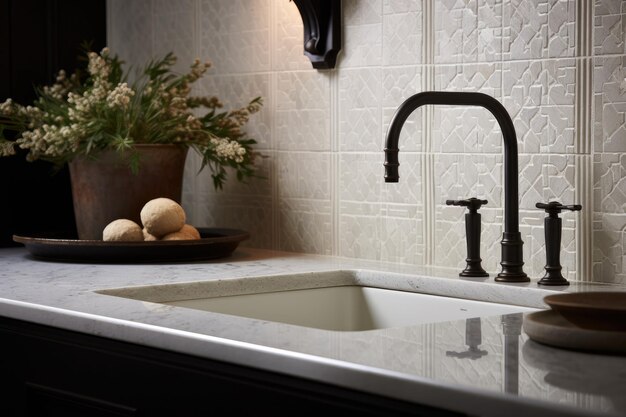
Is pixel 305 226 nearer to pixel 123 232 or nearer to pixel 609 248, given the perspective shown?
pixel 123 232

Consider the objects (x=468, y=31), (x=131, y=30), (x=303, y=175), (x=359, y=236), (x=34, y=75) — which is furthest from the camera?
(x=131, y=30)

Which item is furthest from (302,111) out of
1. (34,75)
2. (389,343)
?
(389,343)

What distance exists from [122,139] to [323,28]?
43cm

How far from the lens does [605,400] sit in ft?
2.94

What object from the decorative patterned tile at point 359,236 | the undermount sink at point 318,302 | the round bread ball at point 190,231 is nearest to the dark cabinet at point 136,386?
the undermount sink at point 318,302

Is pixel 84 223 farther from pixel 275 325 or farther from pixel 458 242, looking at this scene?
pixel 275 325

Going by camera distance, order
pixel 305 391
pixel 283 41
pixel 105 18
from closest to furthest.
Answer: pixel 305 391, pixel 283 41, pixel 105 18

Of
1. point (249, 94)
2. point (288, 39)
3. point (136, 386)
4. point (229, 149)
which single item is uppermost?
point (288, 39)

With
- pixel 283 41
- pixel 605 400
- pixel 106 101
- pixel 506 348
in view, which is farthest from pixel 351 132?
pixel 605 400

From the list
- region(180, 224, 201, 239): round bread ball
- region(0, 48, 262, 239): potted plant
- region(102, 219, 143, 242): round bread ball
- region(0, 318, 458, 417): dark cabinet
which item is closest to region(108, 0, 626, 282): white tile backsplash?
region(0, 48, 262, 239): potted plant

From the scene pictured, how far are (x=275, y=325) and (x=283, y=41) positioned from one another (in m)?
1.02

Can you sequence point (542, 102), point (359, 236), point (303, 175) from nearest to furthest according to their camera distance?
1. point (542, 102)
2. point (359, 236)
3. point (303, 175)

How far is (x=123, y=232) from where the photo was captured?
1992 mm

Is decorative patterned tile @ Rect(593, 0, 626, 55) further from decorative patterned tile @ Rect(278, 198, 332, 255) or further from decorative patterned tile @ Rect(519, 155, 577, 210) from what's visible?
decorative patterned tile @ Rect(278, 198, 332, 255)
